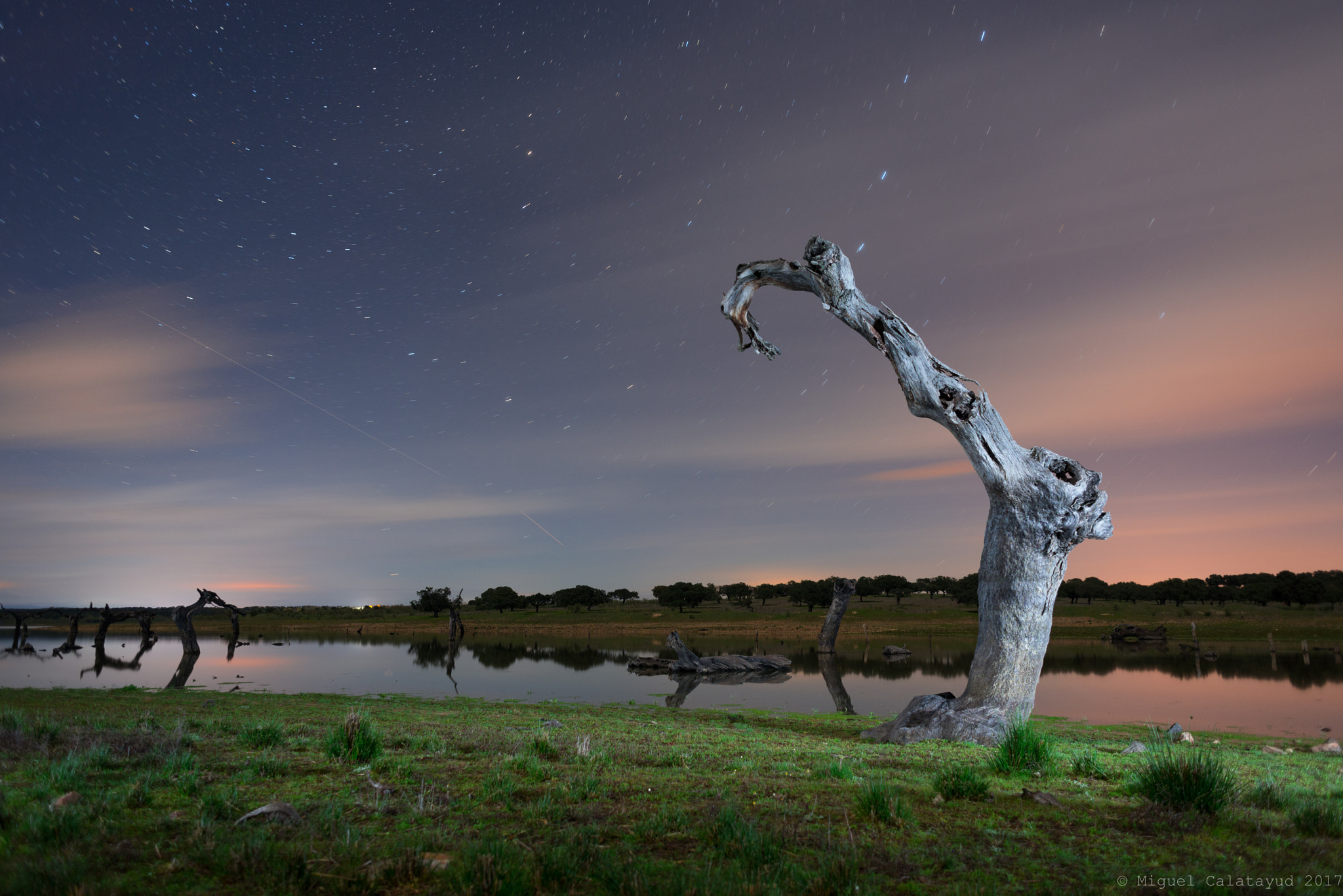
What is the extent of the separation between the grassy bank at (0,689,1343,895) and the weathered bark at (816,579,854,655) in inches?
1597

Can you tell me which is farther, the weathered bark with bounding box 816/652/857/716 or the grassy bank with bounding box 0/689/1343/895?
the weathered bark with bounding box 816/652/857/716

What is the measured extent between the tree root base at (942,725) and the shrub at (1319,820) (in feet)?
23.2

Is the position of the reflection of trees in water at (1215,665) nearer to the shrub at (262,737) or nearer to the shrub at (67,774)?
the shrub at (262,737)

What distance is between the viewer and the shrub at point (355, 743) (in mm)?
7809

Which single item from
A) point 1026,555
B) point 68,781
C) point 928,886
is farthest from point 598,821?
point 1026,555

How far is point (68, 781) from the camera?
5.97 meters

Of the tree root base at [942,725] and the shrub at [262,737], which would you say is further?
the tree root base at [942,725]

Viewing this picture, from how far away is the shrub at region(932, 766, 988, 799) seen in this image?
253 inches

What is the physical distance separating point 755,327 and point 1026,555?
319 inches

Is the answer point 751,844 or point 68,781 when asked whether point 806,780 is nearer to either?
point 751,844

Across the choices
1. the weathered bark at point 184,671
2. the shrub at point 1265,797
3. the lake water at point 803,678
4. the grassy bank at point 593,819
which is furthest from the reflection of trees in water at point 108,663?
the shrub at point 1265,797

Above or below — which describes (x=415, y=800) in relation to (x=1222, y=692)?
above

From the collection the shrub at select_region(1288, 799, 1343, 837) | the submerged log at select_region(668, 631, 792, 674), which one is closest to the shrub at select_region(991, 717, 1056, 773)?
the shrub at select_region(1288, 799, 1343, 837)

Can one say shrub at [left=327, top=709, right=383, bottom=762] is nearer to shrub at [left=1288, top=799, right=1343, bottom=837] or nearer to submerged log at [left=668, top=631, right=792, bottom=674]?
shrub at [left=1288, top=799, right=1343, bottom=837]
